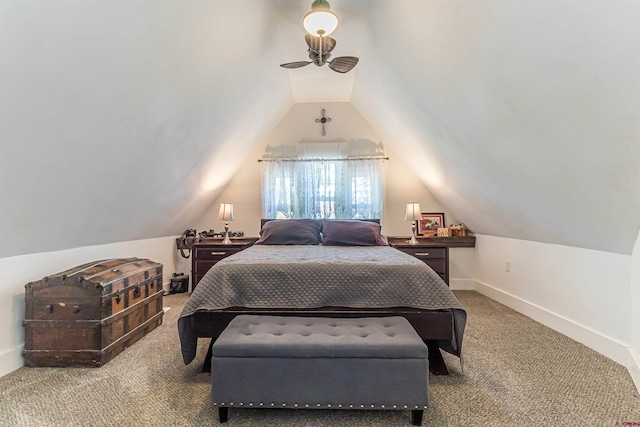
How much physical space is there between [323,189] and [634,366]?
10.9ft

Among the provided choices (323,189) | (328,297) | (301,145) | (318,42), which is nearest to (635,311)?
(328,297)

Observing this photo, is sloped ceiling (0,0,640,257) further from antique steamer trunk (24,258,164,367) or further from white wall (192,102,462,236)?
white wall (192,102,462,236)

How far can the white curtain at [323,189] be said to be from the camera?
4332 millimetres

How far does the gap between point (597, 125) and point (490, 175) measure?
45.8 inches

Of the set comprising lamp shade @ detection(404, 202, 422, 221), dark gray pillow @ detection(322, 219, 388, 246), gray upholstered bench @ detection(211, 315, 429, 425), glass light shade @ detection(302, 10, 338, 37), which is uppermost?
glass light shade @ detection(302, 10, 338, 37)

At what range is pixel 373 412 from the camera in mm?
1562

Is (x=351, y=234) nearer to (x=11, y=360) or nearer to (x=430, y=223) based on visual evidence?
(x=430, y=223)

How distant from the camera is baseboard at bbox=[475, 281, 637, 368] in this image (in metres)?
2.10

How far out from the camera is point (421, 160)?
381 centimetres

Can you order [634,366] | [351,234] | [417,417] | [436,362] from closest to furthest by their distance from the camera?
[417,417]
[634,366]
[436,362]
[351,234]

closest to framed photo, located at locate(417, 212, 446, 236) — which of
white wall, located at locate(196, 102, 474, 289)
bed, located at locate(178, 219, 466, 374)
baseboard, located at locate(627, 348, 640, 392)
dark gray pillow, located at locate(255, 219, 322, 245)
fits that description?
white wall, located at locate(196, 102, 474, 289)

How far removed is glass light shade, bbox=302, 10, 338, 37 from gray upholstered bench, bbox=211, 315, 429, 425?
1.94 meters

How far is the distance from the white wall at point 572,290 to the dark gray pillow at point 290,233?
84.0 inches

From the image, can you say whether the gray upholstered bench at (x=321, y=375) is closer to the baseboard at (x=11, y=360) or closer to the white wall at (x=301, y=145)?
the baseboard at (x=11, y=360)
